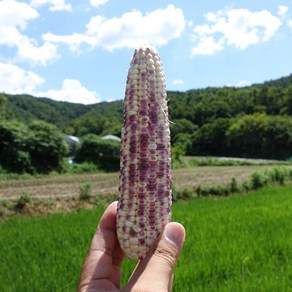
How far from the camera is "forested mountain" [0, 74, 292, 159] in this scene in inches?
2445

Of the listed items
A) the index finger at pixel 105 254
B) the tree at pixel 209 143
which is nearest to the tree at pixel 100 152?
the index finger at pixel 105 254

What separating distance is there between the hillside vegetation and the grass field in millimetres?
40144

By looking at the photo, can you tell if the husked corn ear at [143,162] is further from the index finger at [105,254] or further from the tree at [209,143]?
the tree at [209,143]

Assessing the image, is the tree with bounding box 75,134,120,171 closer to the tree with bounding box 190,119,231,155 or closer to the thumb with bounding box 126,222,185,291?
the thumb with bounding box 126,222,185,291

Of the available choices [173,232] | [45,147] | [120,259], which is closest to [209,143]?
[45,147]

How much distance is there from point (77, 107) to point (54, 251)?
104m

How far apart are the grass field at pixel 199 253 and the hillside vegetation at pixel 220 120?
40.1 metres

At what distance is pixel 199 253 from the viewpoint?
5066 millimetres

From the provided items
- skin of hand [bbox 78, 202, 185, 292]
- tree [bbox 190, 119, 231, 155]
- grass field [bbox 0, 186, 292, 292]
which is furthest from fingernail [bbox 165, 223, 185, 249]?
tree [bbox 190, 119, 231, 155]

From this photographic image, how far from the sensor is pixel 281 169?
709 inches

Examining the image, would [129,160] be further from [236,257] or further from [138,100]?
[236,257]

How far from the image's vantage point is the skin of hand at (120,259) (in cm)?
153

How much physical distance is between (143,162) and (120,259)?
0.50 metres

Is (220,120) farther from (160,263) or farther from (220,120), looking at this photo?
(160,263)
